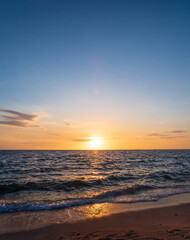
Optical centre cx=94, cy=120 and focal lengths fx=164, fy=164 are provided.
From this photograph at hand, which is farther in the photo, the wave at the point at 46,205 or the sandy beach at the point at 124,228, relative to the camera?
the wave at the point at 46,205

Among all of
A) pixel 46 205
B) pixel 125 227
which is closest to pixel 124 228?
pixel 125 227

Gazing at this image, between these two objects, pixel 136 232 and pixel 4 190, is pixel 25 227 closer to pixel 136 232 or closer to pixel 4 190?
pixel 136 232

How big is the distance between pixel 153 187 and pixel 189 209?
602 cm

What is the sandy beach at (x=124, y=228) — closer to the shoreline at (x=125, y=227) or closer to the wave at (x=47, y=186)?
the shoreline at (x=125, y=227)

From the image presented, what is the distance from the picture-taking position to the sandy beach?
6.27 m

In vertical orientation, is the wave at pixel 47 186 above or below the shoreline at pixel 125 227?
above

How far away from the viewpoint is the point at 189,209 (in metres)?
9.48

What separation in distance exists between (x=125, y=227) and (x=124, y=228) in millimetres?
113

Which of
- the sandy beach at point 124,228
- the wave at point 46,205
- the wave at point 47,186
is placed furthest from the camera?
the wave at point 47,186

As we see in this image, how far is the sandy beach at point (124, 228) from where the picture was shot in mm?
6273

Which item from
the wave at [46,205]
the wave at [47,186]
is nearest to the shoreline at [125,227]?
the wave at [46,205]

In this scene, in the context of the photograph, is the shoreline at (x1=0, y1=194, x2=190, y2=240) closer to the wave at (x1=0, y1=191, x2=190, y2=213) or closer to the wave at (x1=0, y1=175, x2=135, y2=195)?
the wave at (x1=0, y1=191, x2=190, y2=213)

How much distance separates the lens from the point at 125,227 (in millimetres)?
7250

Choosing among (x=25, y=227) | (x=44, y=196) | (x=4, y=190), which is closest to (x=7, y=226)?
(x=25, y=227)
